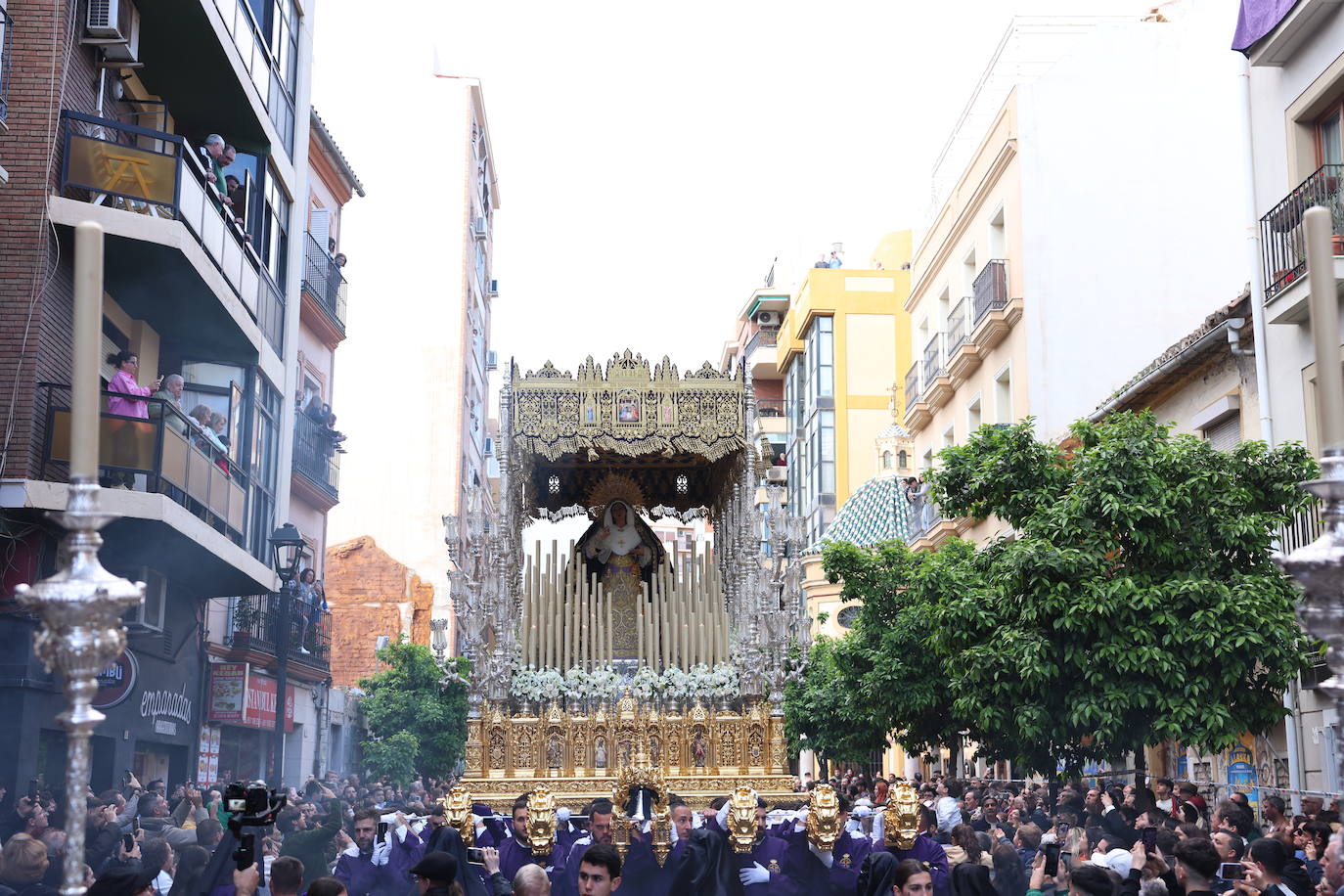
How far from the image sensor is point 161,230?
15.4 metres

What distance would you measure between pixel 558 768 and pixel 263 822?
703cm

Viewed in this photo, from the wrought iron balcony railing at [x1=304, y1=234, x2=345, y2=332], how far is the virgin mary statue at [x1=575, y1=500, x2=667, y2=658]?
48.1ft

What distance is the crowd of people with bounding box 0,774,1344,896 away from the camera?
734 centimetres

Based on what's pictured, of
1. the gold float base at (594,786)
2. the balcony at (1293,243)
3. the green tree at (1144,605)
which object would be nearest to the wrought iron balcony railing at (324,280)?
the gold float base at (594,786)

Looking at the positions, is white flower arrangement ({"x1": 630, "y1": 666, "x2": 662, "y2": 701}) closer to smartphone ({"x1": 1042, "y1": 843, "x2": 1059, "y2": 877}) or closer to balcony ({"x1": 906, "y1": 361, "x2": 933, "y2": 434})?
smartphone ({"x1": 1042, "y1": 843, "x2": 1059, "y2": 877})

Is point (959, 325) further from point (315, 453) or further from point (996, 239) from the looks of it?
point (315, 453)

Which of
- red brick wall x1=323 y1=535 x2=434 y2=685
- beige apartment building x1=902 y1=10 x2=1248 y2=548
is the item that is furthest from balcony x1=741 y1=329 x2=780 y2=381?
beige apartment building x1=902 y1=10 x2=1248 y2=548

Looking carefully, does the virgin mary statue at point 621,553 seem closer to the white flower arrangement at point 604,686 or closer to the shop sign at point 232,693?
the white flower arrangement at point 604,686

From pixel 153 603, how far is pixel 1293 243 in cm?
1381

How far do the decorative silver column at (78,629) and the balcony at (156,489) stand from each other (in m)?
10.4

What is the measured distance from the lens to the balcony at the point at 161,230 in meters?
14.9

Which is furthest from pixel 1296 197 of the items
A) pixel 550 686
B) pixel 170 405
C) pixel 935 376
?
Answer: pixel 935 376

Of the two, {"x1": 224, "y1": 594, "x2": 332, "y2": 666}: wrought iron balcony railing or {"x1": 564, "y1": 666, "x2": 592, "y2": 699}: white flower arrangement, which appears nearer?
{"x1": 564, "y1": 666, "x2": 592, "y2": 699}: white flower arrangement

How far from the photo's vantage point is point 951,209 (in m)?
32.9
